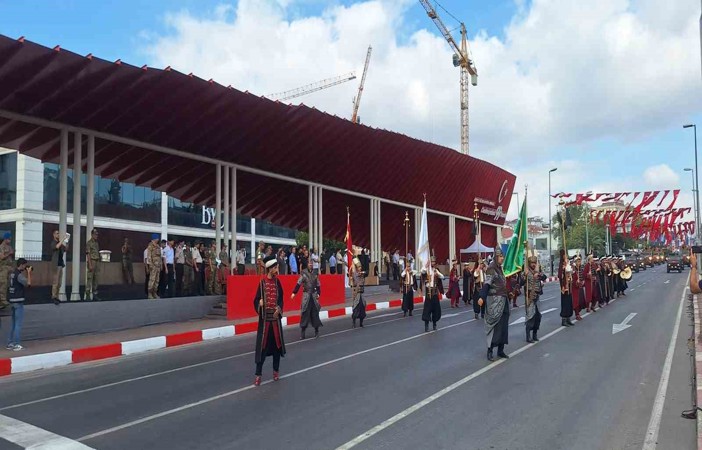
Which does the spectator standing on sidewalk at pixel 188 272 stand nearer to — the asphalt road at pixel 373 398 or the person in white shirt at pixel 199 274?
the person in white shirt at pixel 199 274

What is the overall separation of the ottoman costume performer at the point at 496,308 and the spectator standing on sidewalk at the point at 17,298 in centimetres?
918

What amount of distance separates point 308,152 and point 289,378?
1630cm

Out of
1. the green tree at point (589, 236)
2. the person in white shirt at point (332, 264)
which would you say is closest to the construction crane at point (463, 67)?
the green tree at point (589, 236)

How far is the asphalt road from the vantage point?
619 cm

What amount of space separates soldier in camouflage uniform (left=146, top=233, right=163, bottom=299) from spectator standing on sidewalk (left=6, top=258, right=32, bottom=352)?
16.2ft

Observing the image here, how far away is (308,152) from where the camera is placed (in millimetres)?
24781

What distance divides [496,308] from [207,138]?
12.8 meters

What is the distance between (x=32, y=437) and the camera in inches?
249

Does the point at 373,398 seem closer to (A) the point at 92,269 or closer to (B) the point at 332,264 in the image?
(A) the point at 92,269

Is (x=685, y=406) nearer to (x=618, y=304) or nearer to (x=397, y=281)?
(x=618, y=304)

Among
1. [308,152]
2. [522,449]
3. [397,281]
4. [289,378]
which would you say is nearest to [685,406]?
[522,449]

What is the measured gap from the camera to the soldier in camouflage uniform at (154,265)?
17.6 metres

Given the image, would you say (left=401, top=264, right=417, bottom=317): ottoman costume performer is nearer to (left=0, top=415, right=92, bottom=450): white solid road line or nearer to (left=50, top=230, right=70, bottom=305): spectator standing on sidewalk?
(left=50, top=230, right=70, bottom=305): spectator standing on sidewalk

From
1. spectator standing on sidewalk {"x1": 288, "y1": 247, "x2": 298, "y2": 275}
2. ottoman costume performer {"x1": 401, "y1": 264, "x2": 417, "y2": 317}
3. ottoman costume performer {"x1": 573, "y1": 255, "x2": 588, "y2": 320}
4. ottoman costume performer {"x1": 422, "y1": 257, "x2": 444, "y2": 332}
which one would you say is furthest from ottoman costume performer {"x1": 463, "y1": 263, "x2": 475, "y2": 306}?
ottoman costume performer {"x1": 422, "y1": 257, "x2": 444, "y2": 332}
